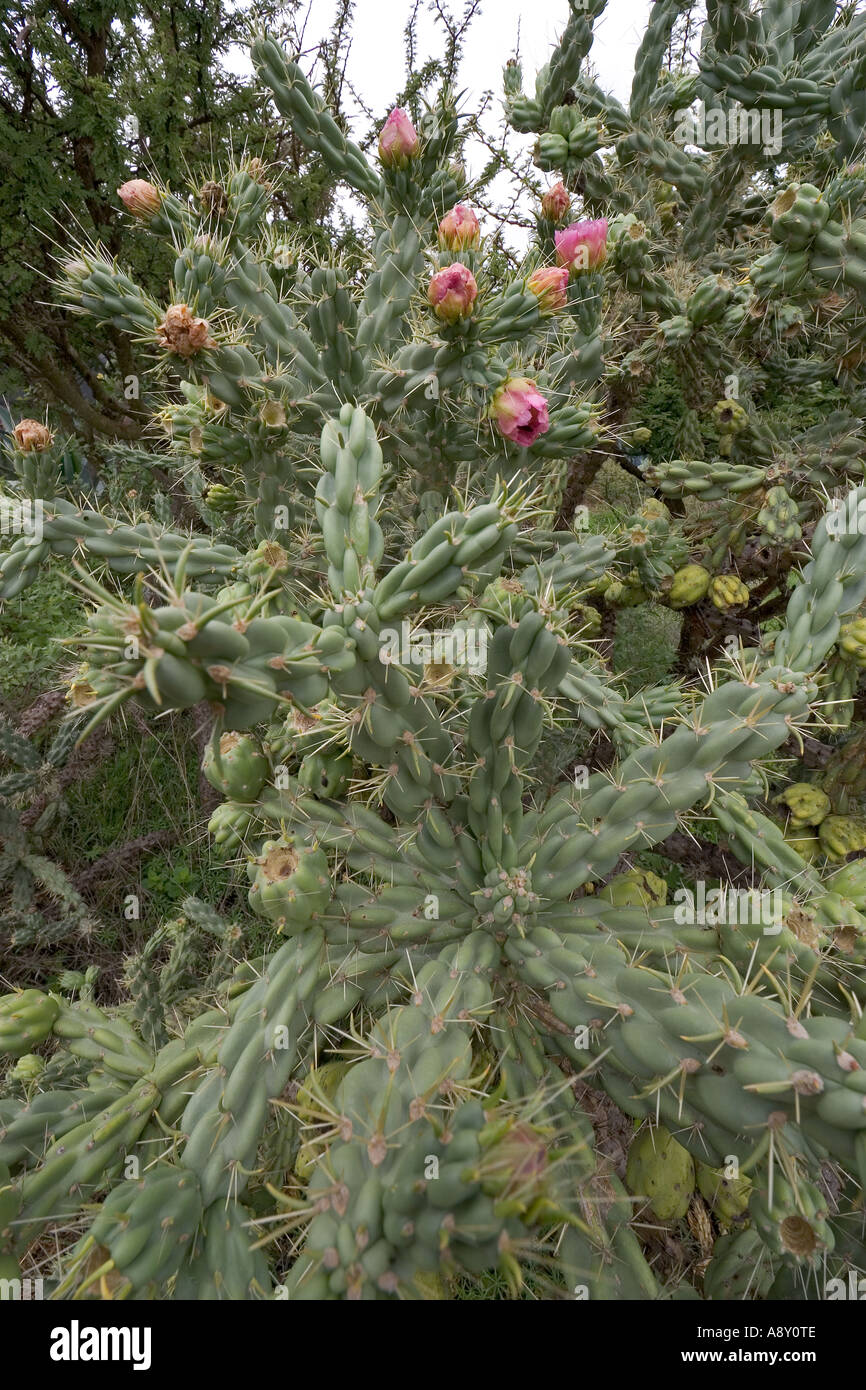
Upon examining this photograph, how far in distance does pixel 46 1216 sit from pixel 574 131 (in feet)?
11.6

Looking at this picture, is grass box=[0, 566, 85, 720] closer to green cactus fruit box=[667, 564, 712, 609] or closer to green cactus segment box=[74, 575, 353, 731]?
green cactus segment box=[74, 575, 353, 731]

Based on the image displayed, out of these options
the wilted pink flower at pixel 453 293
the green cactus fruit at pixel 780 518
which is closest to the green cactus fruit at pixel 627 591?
the green cactus fruit at pixel 780 518

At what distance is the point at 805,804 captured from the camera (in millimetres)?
2361

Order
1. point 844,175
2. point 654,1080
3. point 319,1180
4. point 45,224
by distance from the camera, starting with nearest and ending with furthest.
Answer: point 319,1180, point 654,1080, point 844,175, point 45,224

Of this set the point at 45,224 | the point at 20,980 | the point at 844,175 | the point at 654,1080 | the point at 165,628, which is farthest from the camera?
the point at 45,224

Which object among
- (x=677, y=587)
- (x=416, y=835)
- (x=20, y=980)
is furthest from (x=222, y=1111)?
(x=677, y=587)

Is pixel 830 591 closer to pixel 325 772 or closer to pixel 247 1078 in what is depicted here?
pixel 325 772

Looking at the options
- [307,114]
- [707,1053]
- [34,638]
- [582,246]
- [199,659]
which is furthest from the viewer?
[34,638]

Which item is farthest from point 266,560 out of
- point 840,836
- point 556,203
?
point 840,836

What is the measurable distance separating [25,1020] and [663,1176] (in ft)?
5.47

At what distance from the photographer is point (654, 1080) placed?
51.3 inches

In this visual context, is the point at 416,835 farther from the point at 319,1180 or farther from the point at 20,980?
the point at 20,980

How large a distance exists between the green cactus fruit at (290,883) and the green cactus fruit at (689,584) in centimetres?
202

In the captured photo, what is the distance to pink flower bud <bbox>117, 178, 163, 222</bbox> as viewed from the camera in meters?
1.97
